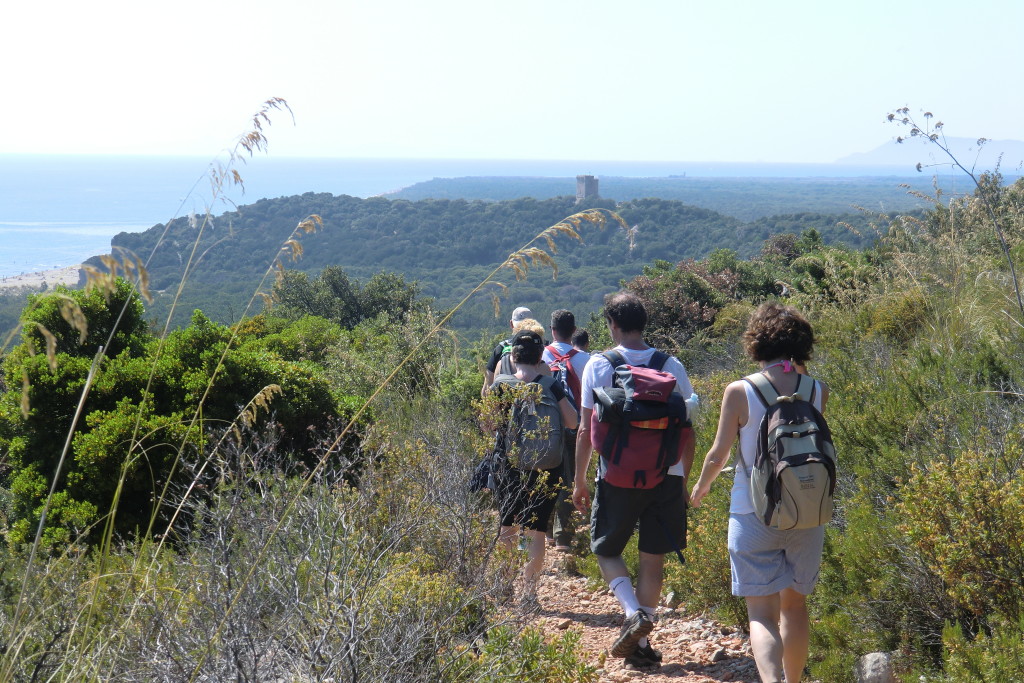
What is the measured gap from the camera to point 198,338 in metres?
5.77

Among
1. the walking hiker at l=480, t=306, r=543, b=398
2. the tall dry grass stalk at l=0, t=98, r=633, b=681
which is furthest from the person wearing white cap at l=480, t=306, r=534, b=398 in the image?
the tall dry grass stalk at l=0, t=98, r=633, b=681

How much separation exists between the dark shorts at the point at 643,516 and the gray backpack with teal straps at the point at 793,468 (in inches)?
32.6

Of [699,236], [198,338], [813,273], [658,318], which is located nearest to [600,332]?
[658,318]

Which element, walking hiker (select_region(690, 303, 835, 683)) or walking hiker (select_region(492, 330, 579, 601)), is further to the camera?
walking hiker (select_region(492, 330, 579, 601))

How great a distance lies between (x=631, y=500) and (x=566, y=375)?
1211mm

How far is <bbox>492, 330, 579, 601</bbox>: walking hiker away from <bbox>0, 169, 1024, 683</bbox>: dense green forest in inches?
10.1

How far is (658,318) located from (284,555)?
1312 cm

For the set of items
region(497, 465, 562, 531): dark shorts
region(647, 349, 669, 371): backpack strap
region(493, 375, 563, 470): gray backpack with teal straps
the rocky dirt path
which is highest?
region(647, 349, 669, 371): backpack strap

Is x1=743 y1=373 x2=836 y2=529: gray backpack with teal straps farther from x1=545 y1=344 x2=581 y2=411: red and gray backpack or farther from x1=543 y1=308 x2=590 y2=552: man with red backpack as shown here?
x1=545 y1=344 x2=581 y2=411: red and gray backpack

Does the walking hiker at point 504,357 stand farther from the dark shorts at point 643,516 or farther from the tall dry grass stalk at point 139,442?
the tall dry grass stalk at point 139,442

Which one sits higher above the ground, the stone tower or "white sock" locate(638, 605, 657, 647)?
the stone tower

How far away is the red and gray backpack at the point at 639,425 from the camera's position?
3.25 m

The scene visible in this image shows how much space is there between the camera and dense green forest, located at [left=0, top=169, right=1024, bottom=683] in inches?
92.4

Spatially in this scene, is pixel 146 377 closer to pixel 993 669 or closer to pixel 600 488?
pixel 600 488
